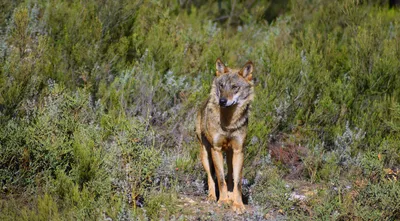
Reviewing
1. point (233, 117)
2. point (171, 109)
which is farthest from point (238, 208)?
point (171, 109)

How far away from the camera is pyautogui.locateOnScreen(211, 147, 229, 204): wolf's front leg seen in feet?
23.5

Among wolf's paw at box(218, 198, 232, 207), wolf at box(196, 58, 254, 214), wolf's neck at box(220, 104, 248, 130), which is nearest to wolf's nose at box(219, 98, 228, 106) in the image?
wolf at box(196, 58, 254, 214)

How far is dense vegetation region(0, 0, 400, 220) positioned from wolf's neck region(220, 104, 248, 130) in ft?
2.56

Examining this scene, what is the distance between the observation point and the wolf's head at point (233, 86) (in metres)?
7.29

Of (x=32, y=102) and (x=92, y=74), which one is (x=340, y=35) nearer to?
(x=92, y=74)

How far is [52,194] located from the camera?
6617mm

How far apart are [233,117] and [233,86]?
0.36 metres

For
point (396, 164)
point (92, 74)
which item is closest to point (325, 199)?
point (396, 164)

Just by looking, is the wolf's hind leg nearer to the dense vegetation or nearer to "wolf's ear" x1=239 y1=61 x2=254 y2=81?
the dense vegetation

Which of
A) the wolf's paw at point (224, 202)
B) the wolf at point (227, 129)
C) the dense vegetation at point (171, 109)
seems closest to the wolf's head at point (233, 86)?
the wolf at point (227, 129)

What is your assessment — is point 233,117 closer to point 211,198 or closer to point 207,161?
point 207,161

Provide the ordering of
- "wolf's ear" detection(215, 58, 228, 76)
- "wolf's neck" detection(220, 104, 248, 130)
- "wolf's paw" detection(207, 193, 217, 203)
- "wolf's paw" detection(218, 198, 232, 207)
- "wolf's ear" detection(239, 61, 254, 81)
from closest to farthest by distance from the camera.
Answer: "wolf's paw" detection(218, 198, 232, 207), "wolf's neck" detection(220, 104, 248, 130), "wolf's paw" detection(207, 193, 217, 203), "wolf's ear" detection(239, 61, 254, 81), "wolf's ear" detection(215, 58, 228, 76)

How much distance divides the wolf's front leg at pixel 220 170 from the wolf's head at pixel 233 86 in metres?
0.54

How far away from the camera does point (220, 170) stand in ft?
23.5
